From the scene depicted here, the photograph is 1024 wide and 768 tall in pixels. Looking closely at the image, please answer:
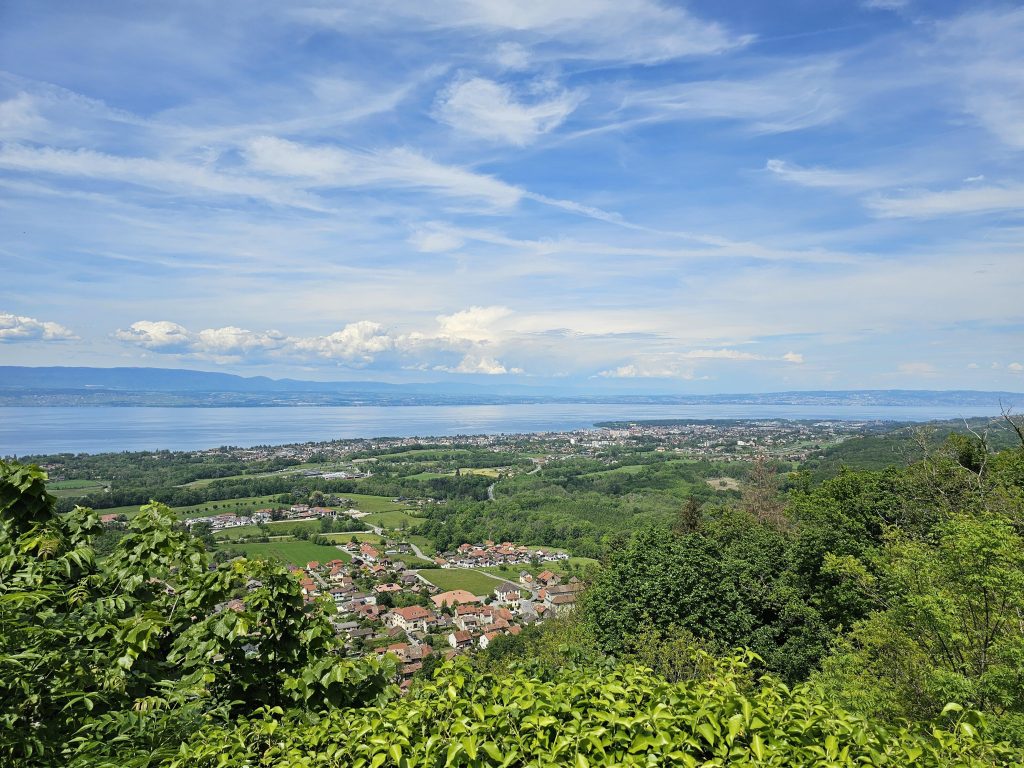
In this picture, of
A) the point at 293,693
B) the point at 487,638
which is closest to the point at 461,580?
the point at 487,638

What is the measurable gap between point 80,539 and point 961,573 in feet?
37.7

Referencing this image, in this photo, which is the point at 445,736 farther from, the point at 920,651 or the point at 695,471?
the point at 695,471

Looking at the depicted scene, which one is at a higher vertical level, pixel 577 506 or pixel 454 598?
pixel 454 598

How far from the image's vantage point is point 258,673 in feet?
10.9

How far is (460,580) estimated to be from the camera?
3681 centimetres

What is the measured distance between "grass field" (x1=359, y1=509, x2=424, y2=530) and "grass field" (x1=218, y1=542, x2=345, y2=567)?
1127 centimetres

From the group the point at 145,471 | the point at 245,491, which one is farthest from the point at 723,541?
the point at 145,471

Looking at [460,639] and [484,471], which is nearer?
[460,639]

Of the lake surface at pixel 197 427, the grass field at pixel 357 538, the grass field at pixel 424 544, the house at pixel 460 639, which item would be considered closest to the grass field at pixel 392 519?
Answer: the grass field at pixel 424 544

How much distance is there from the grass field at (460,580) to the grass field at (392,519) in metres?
13.1

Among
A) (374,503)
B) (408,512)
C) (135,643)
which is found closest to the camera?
(135,643)

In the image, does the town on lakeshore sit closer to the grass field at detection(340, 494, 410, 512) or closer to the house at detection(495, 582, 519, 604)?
the house at detection(495, 582, 519, 604)

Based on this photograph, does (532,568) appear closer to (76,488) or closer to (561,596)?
(561,596)

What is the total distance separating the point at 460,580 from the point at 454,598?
247 inches
